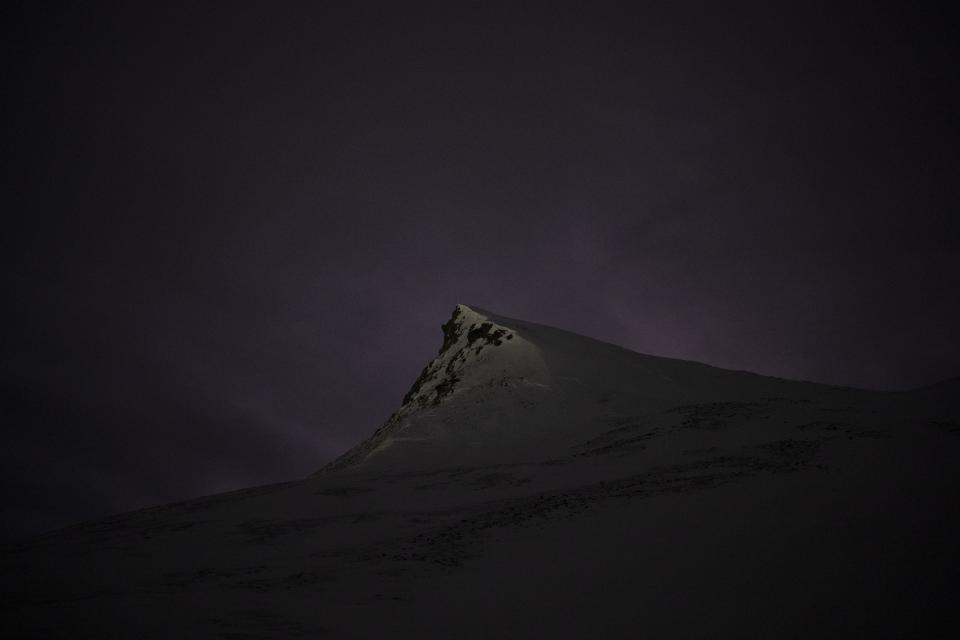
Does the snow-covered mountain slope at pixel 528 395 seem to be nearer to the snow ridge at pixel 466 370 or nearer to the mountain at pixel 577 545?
the snow ridge at pixel 466 370

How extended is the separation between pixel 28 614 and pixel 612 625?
1072 centimetres

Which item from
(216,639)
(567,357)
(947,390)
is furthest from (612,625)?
(567,357)

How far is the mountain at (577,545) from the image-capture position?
8289 millimetres

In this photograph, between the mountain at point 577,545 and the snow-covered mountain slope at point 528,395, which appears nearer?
the mountain at point 577,545

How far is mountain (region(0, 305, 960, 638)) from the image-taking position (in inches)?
326

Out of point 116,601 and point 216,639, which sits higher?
point 116,601

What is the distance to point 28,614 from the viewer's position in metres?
9.14

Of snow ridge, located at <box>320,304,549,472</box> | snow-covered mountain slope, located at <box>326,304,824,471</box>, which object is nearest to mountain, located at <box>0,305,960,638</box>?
snow-covered mountain slope, located at <box>326,304,824,471</box>

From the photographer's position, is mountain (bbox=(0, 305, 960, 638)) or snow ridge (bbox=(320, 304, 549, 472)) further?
snow ridge (bbox=(320, 304, 549, 472))

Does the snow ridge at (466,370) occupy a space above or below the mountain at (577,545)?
above

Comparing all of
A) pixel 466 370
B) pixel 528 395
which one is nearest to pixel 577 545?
pixel 528 395

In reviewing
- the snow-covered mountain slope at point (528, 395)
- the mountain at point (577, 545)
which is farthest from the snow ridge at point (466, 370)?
the mountain at point (577, 545)

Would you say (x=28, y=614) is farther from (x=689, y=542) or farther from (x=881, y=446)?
(x=881, y=446)

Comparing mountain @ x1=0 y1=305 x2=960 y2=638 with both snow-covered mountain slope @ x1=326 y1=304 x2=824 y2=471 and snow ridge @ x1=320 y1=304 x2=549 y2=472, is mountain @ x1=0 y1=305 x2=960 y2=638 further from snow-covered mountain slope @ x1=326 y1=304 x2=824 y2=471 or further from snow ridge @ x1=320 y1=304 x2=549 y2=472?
snow ridge @ x1=320 y1=304 x2=549 y2=472
